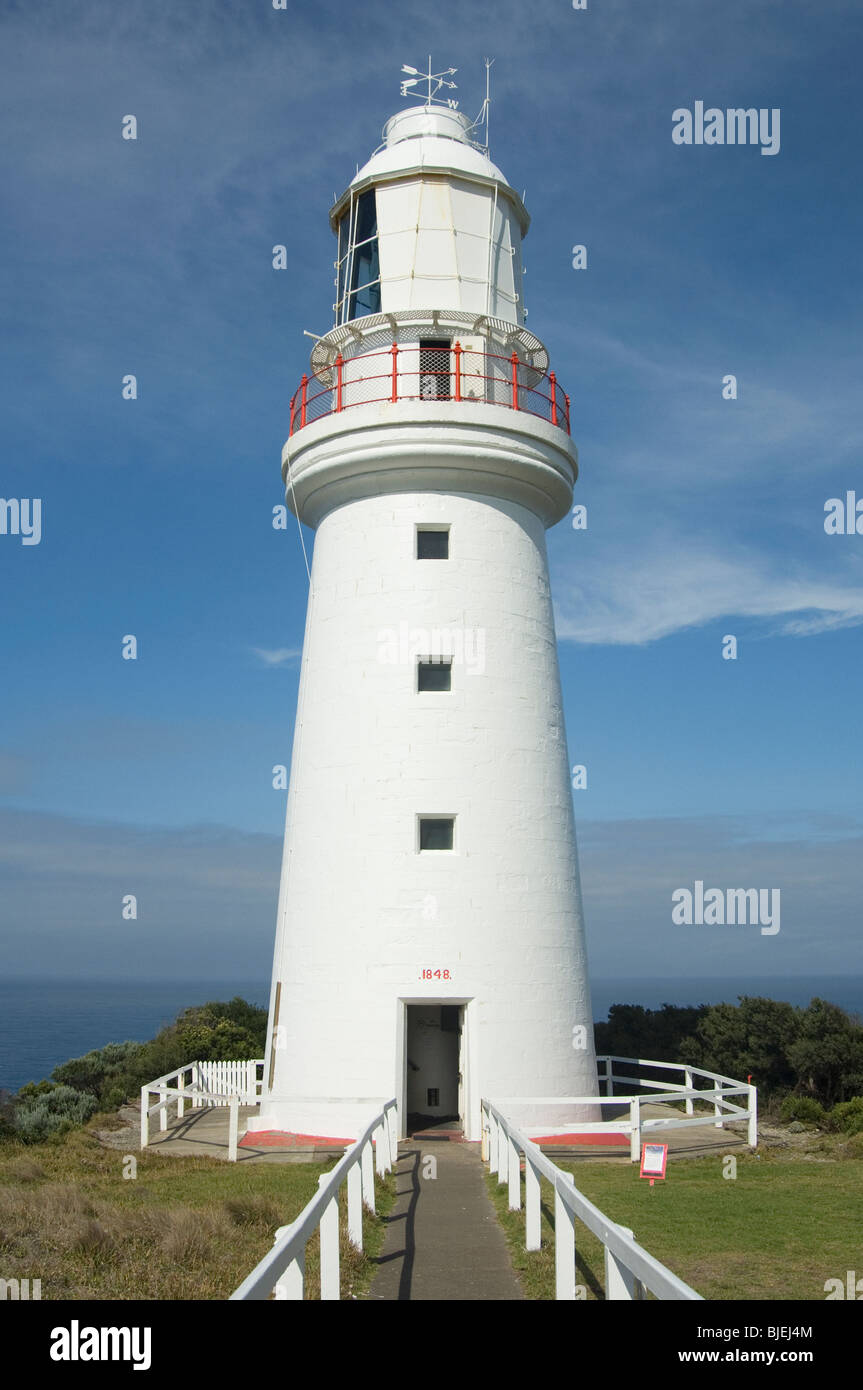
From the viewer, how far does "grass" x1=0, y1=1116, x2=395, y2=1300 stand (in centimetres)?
807

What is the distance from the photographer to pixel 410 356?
738 inches

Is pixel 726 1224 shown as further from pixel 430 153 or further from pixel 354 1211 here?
pixel 430 153

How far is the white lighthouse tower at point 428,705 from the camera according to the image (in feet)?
53.9

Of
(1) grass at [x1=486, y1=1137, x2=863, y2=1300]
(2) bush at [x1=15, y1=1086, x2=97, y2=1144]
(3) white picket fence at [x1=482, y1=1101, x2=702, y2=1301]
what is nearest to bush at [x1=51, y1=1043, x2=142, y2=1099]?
(2) bush at [x1=15, y1=1086, x2=97, y2=1144]

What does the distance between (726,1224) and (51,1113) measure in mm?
14841

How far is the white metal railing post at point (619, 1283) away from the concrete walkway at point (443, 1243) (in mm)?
1662

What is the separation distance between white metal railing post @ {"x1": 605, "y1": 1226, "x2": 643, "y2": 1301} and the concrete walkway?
1.66 meters

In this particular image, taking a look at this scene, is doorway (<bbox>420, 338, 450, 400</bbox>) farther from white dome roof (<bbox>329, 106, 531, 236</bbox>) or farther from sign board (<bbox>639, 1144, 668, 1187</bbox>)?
sign board (<bbox>639, 1144, 668, 1187</bbox>)

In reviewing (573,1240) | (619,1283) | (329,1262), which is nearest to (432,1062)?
(573,1240)
